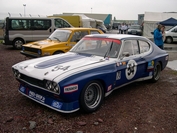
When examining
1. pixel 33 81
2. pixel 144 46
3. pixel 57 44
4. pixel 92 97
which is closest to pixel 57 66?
pixel 33 81

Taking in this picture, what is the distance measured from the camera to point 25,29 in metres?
11.9

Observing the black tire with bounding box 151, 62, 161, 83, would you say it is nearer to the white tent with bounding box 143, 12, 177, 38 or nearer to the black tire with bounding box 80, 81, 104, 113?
the black tire with bounding box 80, 81, 104, 113

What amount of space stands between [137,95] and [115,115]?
4.22ft

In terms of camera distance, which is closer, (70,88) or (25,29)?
(70,88)

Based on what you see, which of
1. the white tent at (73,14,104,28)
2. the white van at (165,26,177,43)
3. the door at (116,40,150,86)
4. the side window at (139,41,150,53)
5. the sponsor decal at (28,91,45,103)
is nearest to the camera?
the sponsor decal at (28,91,45,103)

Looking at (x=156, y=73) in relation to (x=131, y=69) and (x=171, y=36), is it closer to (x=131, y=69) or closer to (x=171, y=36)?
(x=131, y=69)

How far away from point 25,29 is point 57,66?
9144mm

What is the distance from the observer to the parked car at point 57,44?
23.6 feet

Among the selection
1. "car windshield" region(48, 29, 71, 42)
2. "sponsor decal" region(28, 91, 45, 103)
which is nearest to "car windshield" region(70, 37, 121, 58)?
"sponsor decal" region(28, 91, 45, 103)

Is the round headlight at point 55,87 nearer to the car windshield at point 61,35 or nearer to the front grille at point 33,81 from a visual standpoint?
the front grille at point 33,81

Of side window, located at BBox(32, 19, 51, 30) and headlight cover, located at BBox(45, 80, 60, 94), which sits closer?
headlight cover, located at BBox(45, 80, 60, 94)

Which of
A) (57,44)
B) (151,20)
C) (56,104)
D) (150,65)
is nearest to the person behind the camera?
(56,104)

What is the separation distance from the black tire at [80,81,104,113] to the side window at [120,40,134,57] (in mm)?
1010

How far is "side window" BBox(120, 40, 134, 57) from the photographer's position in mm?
4320
